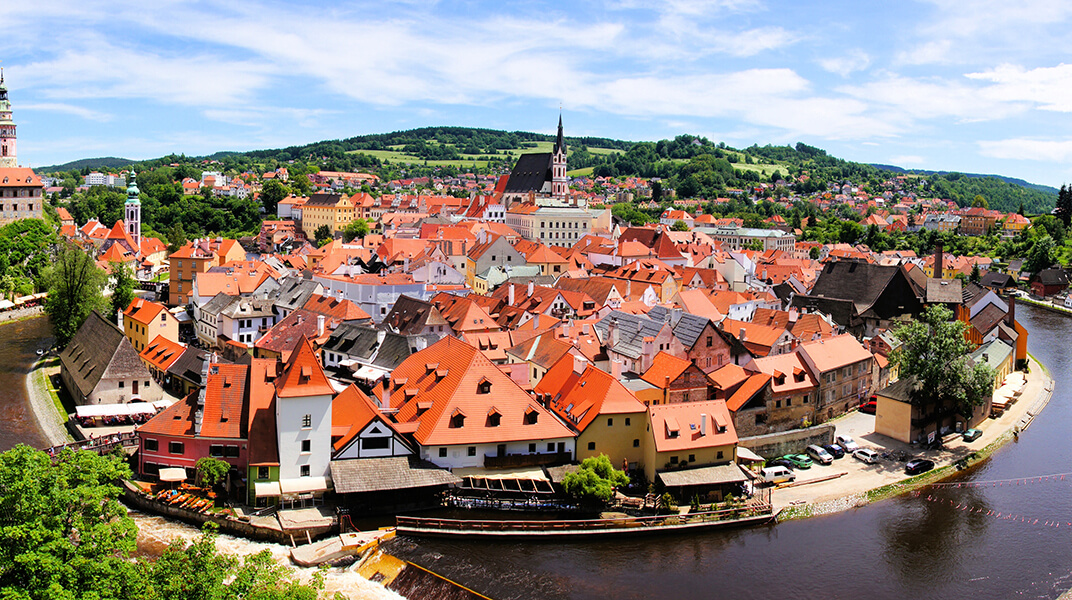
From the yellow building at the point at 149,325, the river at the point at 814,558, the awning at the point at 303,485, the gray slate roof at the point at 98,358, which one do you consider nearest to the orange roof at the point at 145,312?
the yellow building at the point at 149,325

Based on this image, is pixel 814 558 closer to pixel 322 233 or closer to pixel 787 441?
pixel 787 441

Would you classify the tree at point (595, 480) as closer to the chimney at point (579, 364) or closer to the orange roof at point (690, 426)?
the orange roof at point (690, 426)

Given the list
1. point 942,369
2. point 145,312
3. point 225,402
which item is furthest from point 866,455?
point 145,312

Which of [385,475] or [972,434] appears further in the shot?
[972,434]

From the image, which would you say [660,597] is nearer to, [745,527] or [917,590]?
[745,527]

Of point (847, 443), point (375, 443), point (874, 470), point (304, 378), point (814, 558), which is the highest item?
point (304, 378)

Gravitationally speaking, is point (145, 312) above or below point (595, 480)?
above

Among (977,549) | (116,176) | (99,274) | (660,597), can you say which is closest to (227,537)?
(660,597)

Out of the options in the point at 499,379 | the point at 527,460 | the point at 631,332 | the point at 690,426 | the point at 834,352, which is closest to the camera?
the point at 527,460
